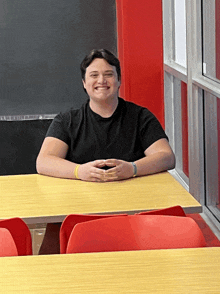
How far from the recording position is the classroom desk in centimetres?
227

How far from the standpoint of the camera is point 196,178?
4.09 meters

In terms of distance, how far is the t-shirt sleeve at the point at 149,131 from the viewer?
302cm

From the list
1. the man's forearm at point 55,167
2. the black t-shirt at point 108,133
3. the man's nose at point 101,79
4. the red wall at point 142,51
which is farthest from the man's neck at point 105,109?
the red wall at point 142,51

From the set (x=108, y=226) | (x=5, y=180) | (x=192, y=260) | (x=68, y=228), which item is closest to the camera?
(x=192, y=260)

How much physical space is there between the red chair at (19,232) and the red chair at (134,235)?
31 centimetres

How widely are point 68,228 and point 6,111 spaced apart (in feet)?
9.59

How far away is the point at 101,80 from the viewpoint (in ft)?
10.1

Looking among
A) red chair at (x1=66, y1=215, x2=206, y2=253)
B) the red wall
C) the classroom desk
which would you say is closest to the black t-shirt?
the classroom desk

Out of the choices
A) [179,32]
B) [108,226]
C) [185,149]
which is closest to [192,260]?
[108,226]

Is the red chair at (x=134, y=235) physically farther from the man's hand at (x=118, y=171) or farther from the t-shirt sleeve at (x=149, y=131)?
the t-shirt sleeve at (x=149, y=131)

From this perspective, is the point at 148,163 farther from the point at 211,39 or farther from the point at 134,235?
the point at 211,39

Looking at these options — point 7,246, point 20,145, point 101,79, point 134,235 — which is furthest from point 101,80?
point 20,145

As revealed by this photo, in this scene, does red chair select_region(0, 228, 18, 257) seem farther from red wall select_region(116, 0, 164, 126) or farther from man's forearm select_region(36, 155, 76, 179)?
red wall select_region(116, 0, 164, 126)

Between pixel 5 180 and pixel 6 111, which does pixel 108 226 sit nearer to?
pixel 5 180
